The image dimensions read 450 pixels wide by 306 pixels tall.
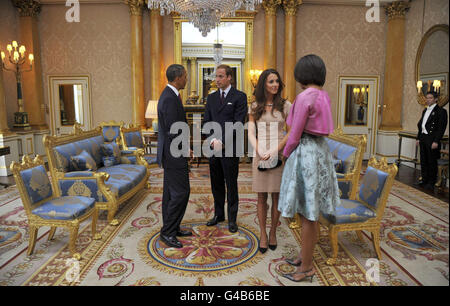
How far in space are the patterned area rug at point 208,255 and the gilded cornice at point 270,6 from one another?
5.81 m

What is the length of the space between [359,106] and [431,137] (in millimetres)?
3172

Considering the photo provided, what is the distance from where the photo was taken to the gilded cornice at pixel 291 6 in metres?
7.90

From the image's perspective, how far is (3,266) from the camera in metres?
2.83

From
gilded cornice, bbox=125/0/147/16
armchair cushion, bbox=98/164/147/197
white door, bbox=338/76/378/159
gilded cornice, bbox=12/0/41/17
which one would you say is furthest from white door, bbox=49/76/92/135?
white door, bbox=338/76/378/159

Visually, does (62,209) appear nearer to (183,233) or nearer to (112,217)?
(112,217)

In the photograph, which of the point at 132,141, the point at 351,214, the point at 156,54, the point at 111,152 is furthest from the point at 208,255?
the point at 156,54

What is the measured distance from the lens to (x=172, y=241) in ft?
10.5

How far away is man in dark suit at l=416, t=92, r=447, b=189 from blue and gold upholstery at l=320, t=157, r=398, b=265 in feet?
9.03

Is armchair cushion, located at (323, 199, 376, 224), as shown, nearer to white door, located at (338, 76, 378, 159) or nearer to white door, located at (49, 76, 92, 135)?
white door, located at (338, 76, 378, 159)

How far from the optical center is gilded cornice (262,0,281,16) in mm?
7910

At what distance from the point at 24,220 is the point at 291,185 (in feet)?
11.5

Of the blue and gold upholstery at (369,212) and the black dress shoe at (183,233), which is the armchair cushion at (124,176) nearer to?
the black dress shoe at (183,233)

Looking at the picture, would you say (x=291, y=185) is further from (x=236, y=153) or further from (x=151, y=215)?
(x=151, y=215)
